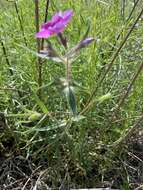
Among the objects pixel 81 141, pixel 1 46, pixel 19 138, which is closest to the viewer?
pixel 81 141

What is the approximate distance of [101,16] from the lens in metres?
1.50

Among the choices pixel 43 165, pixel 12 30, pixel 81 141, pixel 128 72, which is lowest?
pixel 43 165

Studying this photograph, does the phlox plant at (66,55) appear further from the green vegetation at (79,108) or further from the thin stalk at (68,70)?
the green vegetation at (79,108)

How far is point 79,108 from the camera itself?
136cm

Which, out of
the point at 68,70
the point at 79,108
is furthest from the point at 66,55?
the point at 79,108

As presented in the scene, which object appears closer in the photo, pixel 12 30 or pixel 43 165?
pixel 43 165

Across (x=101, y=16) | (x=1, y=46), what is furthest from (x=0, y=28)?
(x=101, y=16)

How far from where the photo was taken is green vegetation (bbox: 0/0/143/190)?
53.4 inches

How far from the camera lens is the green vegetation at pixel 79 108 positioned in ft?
4.45

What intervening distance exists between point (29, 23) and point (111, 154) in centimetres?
51

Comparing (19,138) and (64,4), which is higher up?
(64,4)

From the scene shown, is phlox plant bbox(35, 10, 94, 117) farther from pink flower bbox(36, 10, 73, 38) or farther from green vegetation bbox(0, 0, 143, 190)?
green vegetation bbox(0, 0, 143, 190)

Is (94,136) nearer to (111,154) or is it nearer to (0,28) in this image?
(111,154)

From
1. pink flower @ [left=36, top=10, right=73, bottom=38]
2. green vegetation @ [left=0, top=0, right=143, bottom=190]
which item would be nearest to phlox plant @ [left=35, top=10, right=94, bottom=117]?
pink flower @ [left=36, top=10, right=73, bottom=38]
